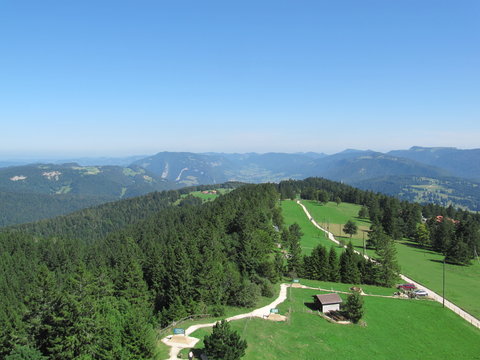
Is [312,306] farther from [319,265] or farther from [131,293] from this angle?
[131,293]

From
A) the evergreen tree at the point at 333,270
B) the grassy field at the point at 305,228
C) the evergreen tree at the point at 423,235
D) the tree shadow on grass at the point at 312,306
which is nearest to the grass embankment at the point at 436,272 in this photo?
the evergreen tree at the point at 423,235

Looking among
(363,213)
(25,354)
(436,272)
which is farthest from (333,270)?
(363,213)

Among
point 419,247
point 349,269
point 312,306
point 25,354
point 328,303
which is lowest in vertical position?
point 419,247

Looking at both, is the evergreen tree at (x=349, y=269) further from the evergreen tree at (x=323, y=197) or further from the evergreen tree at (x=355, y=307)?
the evergreen tree at (x=323, y=197)

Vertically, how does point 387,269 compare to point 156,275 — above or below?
below

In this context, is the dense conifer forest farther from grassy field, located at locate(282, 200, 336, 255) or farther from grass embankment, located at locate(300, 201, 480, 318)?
grassy field, located at locate(282, 200, 336, 255)

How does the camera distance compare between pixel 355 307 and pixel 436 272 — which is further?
pixel 436 272
